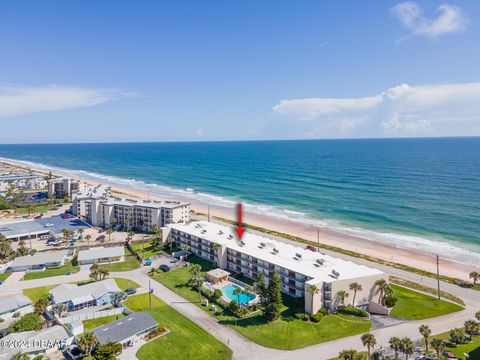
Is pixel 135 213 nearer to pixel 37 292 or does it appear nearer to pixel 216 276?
pixel 37 292

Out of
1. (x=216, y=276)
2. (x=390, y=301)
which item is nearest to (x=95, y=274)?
(x=216, y=276)

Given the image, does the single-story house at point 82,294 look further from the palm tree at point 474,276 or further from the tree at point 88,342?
the palm tree at point 474,276

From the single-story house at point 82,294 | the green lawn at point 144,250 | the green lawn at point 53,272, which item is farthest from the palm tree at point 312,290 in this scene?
the green lawn at point 53,272

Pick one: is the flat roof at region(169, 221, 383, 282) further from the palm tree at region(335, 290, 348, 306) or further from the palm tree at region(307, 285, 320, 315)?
the palm tree at region(307, 285, 320, 315)

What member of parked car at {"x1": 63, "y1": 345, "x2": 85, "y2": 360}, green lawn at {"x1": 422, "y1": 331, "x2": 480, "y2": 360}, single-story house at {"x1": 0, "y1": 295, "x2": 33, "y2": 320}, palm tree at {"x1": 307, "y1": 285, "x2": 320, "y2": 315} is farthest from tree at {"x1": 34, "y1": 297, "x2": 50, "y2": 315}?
green lawn at {"x1": 422, "y1": 331, "x2": 480, "y2": 360}

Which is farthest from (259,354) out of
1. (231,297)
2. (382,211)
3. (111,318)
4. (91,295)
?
(382,211)
